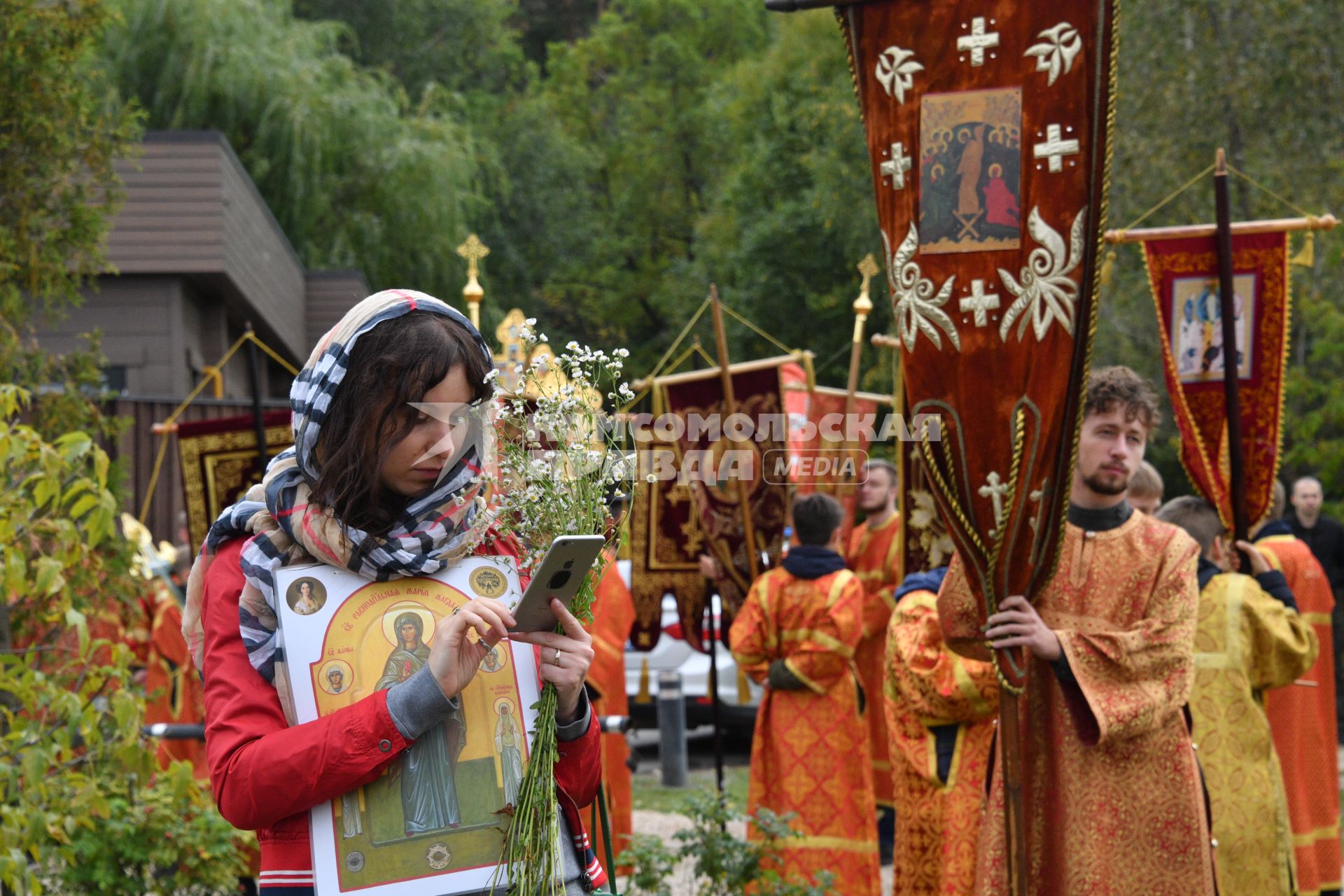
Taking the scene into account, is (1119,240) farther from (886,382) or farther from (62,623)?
(886,382)

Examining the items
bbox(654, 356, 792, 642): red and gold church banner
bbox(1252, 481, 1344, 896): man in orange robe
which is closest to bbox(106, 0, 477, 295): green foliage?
bbox(654, 356, 792, 642): red and gold church banner

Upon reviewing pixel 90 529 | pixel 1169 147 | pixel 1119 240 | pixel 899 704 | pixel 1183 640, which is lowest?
pixel 899 704

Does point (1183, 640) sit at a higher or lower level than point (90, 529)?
lower

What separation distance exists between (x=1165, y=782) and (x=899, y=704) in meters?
1.38

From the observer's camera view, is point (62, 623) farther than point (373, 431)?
Yes

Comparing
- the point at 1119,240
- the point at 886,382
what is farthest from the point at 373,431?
the point at 886,382

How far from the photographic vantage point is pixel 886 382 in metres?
20.3

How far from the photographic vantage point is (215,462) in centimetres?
674

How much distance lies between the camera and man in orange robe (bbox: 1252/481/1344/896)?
6.82 m

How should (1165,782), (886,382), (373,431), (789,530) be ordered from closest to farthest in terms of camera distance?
(373,431) < (1165,782) < (789,530) < (886,382)

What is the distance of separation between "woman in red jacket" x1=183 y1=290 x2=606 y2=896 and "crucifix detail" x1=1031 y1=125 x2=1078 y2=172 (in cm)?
179

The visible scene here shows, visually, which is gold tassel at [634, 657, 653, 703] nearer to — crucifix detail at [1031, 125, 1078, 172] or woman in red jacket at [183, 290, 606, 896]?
crucifix detail at [1031, 125, 1078, 172]

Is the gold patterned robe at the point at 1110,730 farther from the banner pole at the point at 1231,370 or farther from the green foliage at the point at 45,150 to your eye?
the green foliage at the point at 45,150

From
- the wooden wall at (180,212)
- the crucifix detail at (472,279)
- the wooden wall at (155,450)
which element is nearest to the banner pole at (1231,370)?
the crucifix detail at (472,279)
